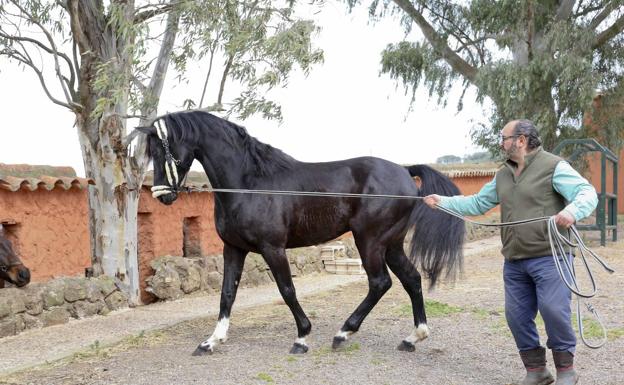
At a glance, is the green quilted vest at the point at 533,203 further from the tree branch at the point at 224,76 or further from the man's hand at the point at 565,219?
the tree branch at the point at 224,76

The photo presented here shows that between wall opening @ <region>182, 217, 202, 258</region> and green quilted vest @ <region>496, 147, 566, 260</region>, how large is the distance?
707 centimetres

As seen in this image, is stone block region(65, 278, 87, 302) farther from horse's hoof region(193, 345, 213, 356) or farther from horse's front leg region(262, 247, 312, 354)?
horse's front leg region(262, 247, 312, 354)

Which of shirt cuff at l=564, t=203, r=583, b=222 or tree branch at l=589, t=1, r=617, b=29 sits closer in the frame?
shirt cuff at l=564, t=203, r=583, b=222

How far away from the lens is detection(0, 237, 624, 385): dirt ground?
5.02 m

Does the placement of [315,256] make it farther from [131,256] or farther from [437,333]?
[437,333]

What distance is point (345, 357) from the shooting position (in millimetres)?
5605

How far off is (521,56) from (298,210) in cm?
1309

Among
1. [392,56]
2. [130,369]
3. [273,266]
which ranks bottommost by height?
[130,369]

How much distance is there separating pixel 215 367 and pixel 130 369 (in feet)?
2.21

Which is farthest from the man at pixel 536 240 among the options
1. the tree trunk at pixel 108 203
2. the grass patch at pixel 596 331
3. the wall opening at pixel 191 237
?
the wall opening at pixel 191 237

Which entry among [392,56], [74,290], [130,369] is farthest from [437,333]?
[392,56]

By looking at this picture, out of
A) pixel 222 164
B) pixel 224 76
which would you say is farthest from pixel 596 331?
pixel 224 76

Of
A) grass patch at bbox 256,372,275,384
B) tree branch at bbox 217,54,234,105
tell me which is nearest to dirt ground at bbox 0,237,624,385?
grass patch at bbox 256,372,275,384

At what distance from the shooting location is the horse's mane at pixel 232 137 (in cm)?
573
